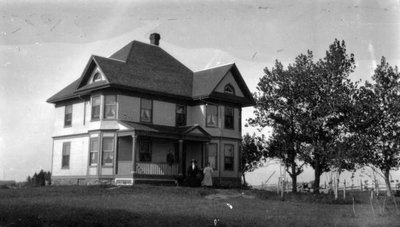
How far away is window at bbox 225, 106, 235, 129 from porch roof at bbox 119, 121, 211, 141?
2940mm

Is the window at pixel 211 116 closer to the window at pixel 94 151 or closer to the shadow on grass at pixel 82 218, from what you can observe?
the window at pixel 94 151

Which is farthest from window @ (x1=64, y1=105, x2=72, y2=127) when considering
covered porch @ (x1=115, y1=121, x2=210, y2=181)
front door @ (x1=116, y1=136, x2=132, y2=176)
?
covered porch @ (x1=115, y1=121, x2=210, y2=181)

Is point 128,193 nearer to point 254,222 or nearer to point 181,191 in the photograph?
point 181,191

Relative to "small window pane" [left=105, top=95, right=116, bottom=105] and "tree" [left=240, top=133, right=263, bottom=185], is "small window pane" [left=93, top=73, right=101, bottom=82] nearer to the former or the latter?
"small window pane" [left=105, top=95, right=116, bottom=105]

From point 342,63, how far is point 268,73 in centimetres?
468

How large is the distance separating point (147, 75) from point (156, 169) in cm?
617

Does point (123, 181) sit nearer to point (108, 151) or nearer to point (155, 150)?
point (108, 151)

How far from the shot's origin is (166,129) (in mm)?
30234

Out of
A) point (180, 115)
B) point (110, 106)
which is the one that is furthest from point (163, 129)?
point (110, 106)

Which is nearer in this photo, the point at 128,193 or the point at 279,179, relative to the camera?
the point at 128,193

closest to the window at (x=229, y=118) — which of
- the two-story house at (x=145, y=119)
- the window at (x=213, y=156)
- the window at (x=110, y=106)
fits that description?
the two-story house at (x=145, y=119)

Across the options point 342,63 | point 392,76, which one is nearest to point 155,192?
point 342,63

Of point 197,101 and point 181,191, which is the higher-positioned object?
point 197,101

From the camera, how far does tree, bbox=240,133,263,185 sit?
34.8 meters
